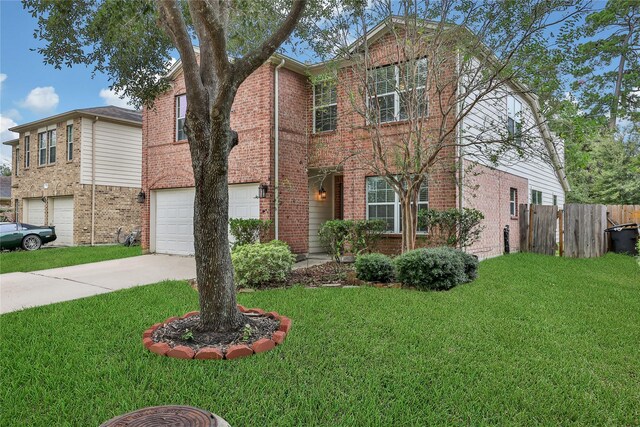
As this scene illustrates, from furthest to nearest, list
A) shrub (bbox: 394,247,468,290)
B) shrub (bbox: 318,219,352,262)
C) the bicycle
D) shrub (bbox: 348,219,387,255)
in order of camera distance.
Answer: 1. the bicycle
2. shrub (bbox: 348,219,387,255)
3. shrub (bbox: 318,219,352,262)
4. shrub (bbox: 394,247,468,290)

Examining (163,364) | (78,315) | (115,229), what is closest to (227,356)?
(163,364)

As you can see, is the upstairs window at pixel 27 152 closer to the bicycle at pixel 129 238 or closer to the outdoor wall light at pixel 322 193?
the bicycle at pixel 129 238

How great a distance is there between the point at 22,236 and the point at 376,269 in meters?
14.5

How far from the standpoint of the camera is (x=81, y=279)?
8.04m

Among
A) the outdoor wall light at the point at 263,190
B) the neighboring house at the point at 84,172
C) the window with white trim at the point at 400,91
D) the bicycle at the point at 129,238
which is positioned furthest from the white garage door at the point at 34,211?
the window with white trim at the point at 400,91

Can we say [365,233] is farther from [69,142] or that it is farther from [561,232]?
[69,142]

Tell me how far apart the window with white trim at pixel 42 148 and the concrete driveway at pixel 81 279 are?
1128cm

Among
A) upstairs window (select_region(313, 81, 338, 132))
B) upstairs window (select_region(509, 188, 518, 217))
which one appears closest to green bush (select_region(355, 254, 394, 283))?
upstairs window (select_region(313, 81, 338, 132))

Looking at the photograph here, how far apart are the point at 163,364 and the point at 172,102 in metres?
11.0

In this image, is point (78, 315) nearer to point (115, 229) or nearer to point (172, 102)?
point (172, 102)

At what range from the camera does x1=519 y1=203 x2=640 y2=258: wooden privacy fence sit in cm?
1206

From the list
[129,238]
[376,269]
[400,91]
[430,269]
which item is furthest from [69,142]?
[430,269]

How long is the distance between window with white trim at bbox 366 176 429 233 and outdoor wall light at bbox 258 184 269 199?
2.83 meters

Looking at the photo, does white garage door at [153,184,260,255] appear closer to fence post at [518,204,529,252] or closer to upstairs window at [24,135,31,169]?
fence post at [518,204,529,252]
